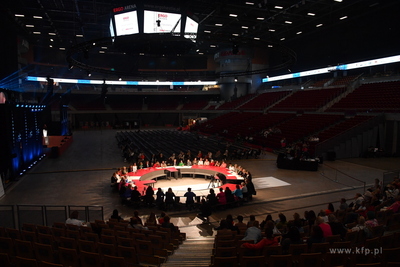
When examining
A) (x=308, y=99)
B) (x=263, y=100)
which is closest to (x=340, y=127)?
(x=308, y=99)

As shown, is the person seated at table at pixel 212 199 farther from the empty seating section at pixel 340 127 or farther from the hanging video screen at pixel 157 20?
the empty seating section at pixel 340 127

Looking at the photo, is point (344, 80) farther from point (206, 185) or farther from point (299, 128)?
point (206, 185)

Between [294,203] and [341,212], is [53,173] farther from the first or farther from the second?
[341,212]

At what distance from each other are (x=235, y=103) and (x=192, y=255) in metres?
38.8

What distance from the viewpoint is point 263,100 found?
128 ft

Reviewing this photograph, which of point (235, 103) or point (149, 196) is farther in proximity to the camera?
point (235, 103)

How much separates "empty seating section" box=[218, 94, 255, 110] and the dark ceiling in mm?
9948

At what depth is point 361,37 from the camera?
1125 inches

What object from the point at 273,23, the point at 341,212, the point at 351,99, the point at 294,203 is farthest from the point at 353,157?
the point at 273,23

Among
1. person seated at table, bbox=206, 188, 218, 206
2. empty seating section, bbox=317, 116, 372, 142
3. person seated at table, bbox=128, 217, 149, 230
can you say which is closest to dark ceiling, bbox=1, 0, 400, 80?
empty seating section, bbox=317, 116, 372, 142

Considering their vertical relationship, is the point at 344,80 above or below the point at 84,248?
above

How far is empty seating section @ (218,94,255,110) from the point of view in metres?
42.5

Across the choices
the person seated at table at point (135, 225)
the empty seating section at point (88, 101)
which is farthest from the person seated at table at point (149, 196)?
the empty seating section at point (88, 101)

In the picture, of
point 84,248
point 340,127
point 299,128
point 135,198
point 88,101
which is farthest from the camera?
point 88,101
